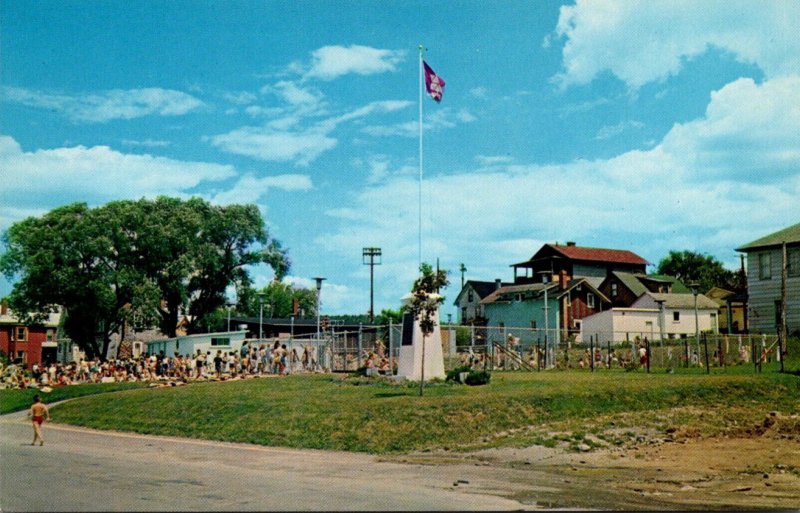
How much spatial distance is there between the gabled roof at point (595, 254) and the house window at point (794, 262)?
37951mm

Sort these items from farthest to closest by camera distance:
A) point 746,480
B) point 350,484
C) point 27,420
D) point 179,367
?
point 179,367 < point 27,420 < point 746,480 < point 350,484

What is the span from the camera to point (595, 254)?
97875 millimetres

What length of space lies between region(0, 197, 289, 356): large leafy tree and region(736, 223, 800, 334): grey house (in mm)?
41727

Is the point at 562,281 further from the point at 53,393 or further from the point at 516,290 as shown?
the point at 53,393

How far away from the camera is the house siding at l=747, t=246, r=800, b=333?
55.2m

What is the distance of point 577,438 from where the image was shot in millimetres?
22719

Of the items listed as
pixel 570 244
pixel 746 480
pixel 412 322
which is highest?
pixel 570 244

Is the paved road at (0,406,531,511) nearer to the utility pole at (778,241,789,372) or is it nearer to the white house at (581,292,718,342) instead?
the utility pole at (778,241,789,372)

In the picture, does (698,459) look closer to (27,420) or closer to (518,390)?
(518,390)

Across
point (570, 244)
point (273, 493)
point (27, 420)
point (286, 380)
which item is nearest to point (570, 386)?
point (286, 380)

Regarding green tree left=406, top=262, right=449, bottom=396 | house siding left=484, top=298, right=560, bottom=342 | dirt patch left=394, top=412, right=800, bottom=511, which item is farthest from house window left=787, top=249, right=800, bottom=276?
green tree left=406, top=262, right=449, bottom=396

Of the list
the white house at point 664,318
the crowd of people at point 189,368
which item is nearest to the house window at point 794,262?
the white house at point 664,318

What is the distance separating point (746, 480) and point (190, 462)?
40.5ft

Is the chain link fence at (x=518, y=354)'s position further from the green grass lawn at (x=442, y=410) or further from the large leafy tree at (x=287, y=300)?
the large leafy tree at (x=287, y=300)
